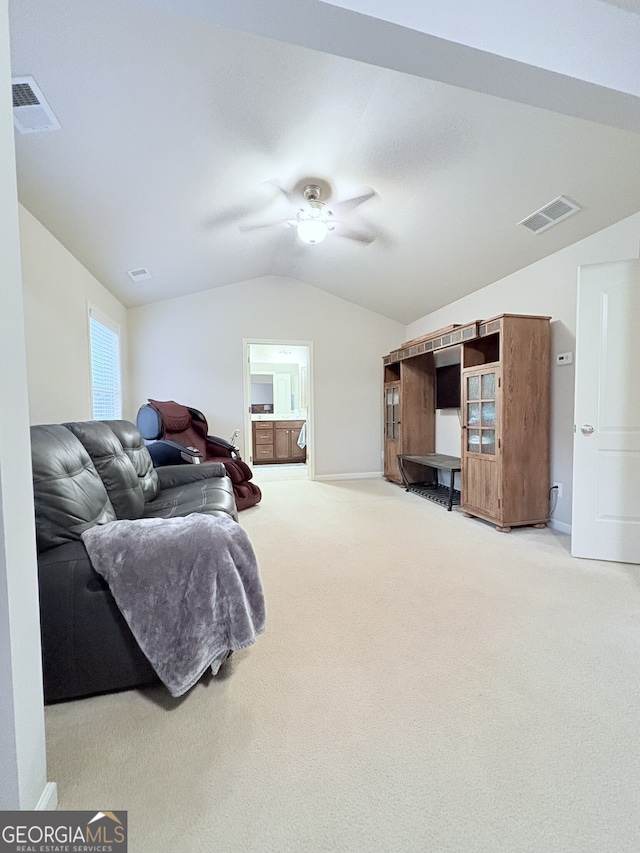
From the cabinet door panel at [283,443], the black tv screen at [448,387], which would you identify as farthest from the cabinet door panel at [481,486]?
the cabinet door panel at [283,443]

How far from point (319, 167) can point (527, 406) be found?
250 centimetres

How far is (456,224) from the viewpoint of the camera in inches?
122

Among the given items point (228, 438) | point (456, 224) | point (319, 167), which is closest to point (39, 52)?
point (319, 167)

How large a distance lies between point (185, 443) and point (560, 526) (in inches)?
148

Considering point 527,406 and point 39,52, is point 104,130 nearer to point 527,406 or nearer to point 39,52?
point 39,52

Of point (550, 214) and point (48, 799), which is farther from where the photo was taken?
point (550, 214)

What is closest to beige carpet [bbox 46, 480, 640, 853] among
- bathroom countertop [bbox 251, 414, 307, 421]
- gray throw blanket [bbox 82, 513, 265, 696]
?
gray throw blanket [bbox 82, 513, 265, 696]

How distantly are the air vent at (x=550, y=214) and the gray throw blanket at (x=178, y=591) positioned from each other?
10.1ft

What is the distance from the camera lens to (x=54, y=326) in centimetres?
276

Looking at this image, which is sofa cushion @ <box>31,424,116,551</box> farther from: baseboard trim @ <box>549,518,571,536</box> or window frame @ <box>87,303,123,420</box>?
baseboard trim @ <box>549,518,571,536</box>

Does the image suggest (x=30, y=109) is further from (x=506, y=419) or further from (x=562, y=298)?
A: (x=562, y=298)

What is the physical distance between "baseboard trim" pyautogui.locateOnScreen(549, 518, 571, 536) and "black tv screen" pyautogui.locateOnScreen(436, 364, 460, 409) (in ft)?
5.22

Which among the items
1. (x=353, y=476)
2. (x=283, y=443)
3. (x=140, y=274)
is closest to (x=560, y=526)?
(x=353, y=476)

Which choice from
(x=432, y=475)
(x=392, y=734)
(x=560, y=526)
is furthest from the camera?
(x=432, y=475)
